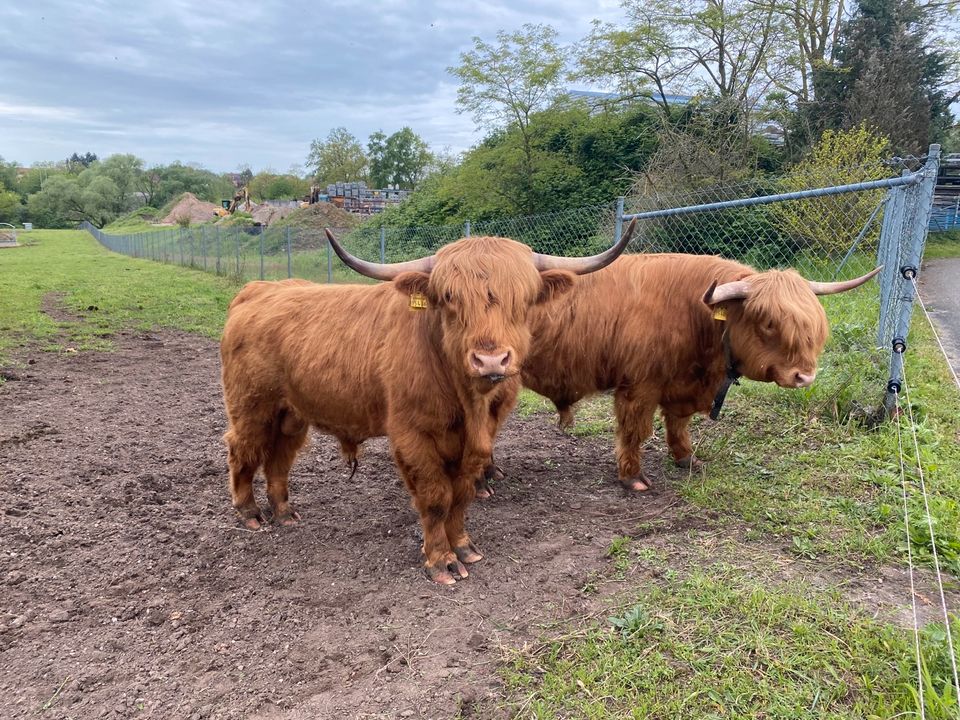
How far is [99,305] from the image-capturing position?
45.2 ft

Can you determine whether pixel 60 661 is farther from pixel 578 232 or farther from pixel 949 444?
pixel 578 232

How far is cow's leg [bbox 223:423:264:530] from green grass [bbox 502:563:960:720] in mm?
2236

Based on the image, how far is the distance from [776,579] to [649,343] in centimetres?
→ 181

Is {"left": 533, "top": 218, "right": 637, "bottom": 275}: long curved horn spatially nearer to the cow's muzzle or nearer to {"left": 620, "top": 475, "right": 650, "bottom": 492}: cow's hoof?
the cow's muzzle

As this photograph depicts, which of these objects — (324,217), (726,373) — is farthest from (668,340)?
(324,217)

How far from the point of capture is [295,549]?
3.86m

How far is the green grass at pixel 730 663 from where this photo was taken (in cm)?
224

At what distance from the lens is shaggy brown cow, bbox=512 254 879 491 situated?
3.87 metres

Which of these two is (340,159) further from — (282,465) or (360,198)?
(282,465)

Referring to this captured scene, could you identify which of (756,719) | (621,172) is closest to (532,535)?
(756,719)

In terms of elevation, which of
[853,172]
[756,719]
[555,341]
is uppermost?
[853,172]

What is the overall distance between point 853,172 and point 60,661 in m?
13.0

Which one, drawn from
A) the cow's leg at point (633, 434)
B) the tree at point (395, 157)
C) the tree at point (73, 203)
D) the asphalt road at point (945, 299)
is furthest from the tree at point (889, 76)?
the tree at point (73, 203)

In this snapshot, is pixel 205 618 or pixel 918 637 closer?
pixel 918 637
